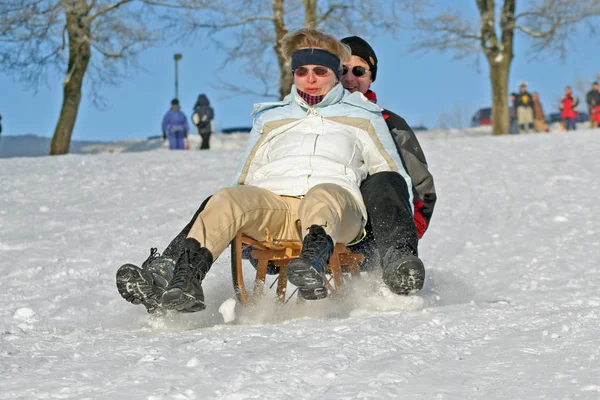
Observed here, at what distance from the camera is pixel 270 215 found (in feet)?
15.3

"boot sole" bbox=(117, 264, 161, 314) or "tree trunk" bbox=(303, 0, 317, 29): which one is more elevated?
"tree trunk" bbox=(303, 0, 317, 29)

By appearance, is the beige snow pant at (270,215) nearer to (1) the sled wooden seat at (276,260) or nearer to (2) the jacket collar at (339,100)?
(1) the sled wooden seat at (276,260)

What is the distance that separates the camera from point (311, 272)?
407 cm

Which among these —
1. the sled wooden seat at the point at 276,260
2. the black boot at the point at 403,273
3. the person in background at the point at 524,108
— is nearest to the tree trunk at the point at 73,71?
the person in background at the point at 524,108

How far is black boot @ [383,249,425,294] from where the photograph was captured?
14.7 feet

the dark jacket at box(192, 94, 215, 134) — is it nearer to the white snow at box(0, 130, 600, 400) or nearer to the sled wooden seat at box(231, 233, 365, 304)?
the white snow at box(0, 130, 600, 400)

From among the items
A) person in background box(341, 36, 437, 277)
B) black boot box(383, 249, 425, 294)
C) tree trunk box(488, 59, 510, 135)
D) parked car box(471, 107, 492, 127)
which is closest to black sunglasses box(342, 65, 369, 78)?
person in background box(341, 36, 437, 277)

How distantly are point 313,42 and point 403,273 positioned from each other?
1.34 meters

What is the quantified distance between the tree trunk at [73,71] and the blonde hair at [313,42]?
1565cm

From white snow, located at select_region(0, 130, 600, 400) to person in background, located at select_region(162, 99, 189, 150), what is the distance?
9.66 meters

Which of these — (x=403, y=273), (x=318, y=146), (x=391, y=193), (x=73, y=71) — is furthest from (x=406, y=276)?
(x=73, y=71)

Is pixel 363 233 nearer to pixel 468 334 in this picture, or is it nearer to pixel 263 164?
pixel 263 164

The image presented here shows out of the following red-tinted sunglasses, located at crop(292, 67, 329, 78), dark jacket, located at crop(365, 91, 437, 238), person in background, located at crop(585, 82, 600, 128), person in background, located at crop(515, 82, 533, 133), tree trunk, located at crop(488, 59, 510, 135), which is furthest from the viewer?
person in background, located at crop(585, 82, 600, 128)

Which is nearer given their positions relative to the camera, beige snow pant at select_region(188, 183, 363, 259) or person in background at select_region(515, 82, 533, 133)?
beige snow pant at select_region(188, 183, 363, 259)
